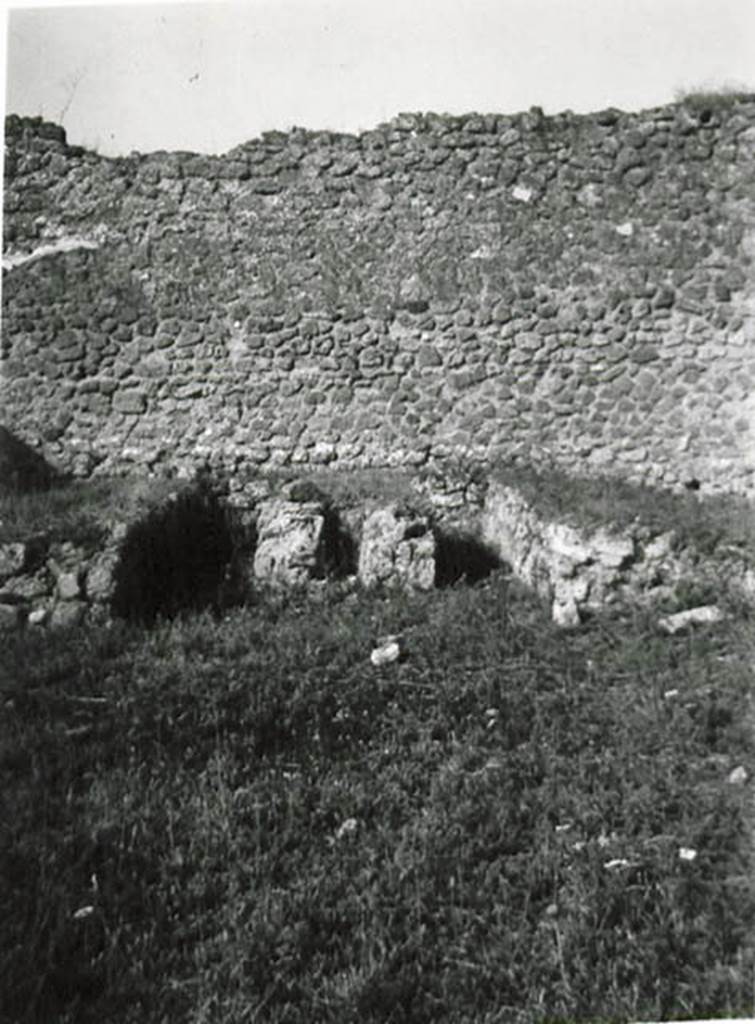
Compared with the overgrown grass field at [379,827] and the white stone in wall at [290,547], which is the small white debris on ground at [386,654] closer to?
the overgrown grass field at [379,827]

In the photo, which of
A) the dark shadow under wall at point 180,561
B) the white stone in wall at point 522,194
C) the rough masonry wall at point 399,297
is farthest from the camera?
the white stone in wall at point 522,194

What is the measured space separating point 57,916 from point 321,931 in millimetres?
906

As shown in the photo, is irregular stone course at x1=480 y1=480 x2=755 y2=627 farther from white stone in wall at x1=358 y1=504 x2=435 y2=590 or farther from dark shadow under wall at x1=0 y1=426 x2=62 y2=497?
dark shadow under wall at x1=0 y1=426 x2=62 y2=497

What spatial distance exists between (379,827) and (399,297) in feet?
18.8

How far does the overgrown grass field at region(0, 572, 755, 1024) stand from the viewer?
3.19 metres

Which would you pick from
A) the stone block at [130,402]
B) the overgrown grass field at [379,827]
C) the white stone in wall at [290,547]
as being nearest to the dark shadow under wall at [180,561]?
the white stone in wall at [290,547]

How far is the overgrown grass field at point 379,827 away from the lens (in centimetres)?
319

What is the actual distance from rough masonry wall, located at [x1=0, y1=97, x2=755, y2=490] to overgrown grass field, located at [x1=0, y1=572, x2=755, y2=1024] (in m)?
3.16

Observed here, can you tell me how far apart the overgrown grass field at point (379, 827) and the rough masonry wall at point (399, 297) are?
10.4 ft

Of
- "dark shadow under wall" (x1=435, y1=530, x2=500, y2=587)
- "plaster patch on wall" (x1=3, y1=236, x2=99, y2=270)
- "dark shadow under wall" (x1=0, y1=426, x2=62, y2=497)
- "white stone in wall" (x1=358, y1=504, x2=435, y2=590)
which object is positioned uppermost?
"plaster patch on wall" (x1=3, y1=236, x2=99, y2=270)

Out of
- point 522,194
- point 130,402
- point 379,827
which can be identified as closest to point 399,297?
point 522,194

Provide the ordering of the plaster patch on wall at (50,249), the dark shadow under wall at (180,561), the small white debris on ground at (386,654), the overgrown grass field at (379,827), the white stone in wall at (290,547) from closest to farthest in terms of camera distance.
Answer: the overgrown grass field at (379,827)
the small white debris on ground at (386,654)
the dark shadow under wall at (180,561)
the white stone in wall at (290,547)
the plaster patch on wall at (50,249)

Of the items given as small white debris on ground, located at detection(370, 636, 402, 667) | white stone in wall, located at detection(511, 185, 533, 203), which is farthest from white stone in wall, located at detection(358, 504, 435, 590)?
white stone in wall, located at detection(511, 185, 533, 203)

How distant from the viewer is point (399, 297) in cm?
874
